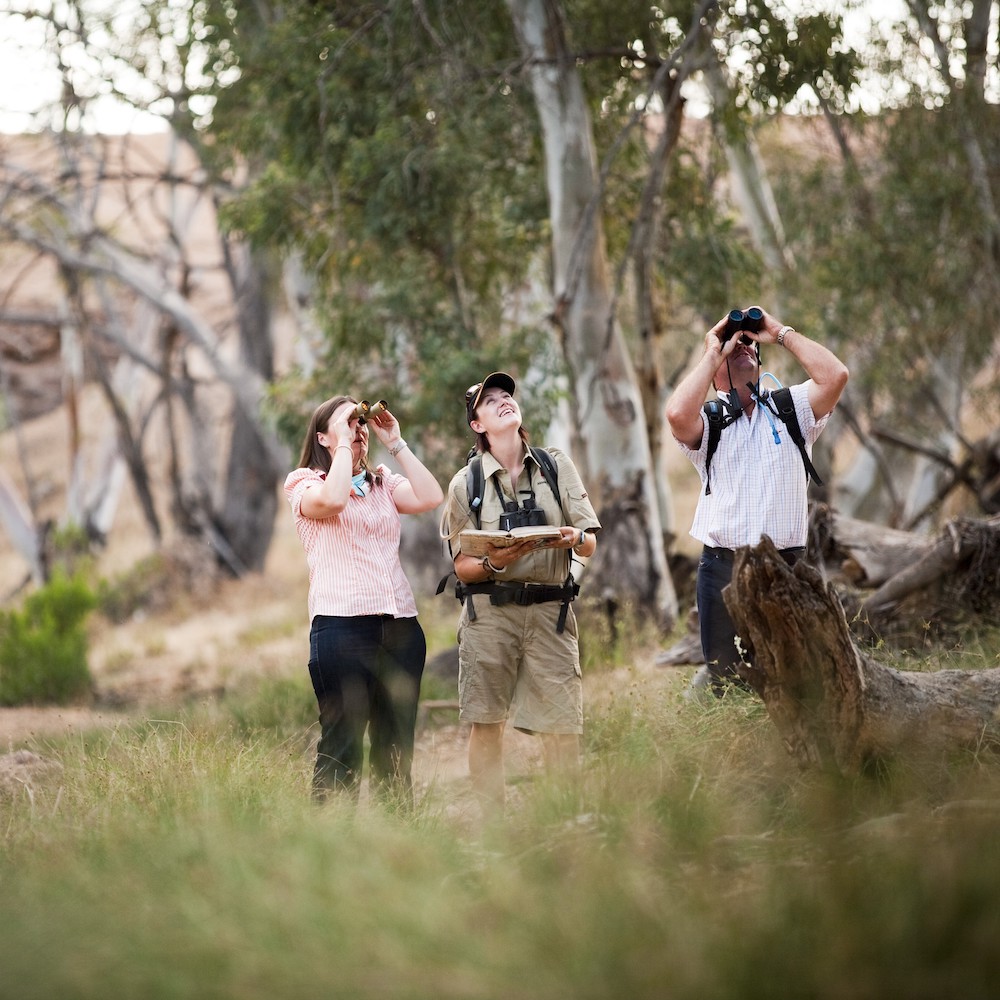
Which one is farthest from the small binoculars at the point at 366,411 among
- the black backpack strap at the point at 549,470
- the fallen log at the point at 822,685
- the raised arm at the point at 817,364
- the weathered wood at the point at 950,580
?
the weathered wood at the point at 950,580

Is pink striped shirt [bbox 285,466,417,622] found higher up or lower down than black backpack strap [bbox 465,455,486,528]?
lower down

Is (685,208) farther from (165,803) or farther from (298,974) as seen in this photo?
(298,974)

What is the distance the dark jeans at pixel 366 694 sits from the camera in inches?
180

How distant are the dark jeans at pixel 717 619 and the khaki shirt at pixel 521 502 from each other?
47 cm

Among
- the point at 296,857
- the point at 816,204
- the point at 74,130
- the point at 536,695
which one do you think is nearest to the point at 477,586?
the point at 536,695

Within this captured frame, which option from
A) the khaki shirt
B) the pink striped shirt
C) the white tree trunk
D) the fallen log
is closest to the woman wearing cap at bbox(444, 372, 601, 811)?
the khaki shirt

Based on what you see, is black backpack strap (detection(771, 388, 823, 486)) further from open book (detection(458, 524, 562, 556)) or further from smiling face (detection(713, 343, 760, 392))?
open book (detection(458, 524, 562, 556))

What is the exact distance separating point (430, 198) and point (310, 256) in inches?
58.0

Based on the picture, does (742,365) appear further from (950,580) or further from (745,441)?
(950,580)

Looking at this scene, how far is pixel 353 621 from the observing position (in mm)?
4621

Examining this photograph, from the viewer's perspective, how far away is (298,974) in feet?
8.45

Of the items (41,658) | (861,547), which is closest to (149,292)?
(41,658)

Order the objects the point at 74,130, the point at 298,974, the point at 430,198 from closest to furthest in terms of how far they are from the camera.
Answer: the point at 298,974
the point at 430,198
the point at 74,130

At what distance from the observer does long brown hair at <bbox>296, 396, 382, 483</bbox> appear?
4.82m
